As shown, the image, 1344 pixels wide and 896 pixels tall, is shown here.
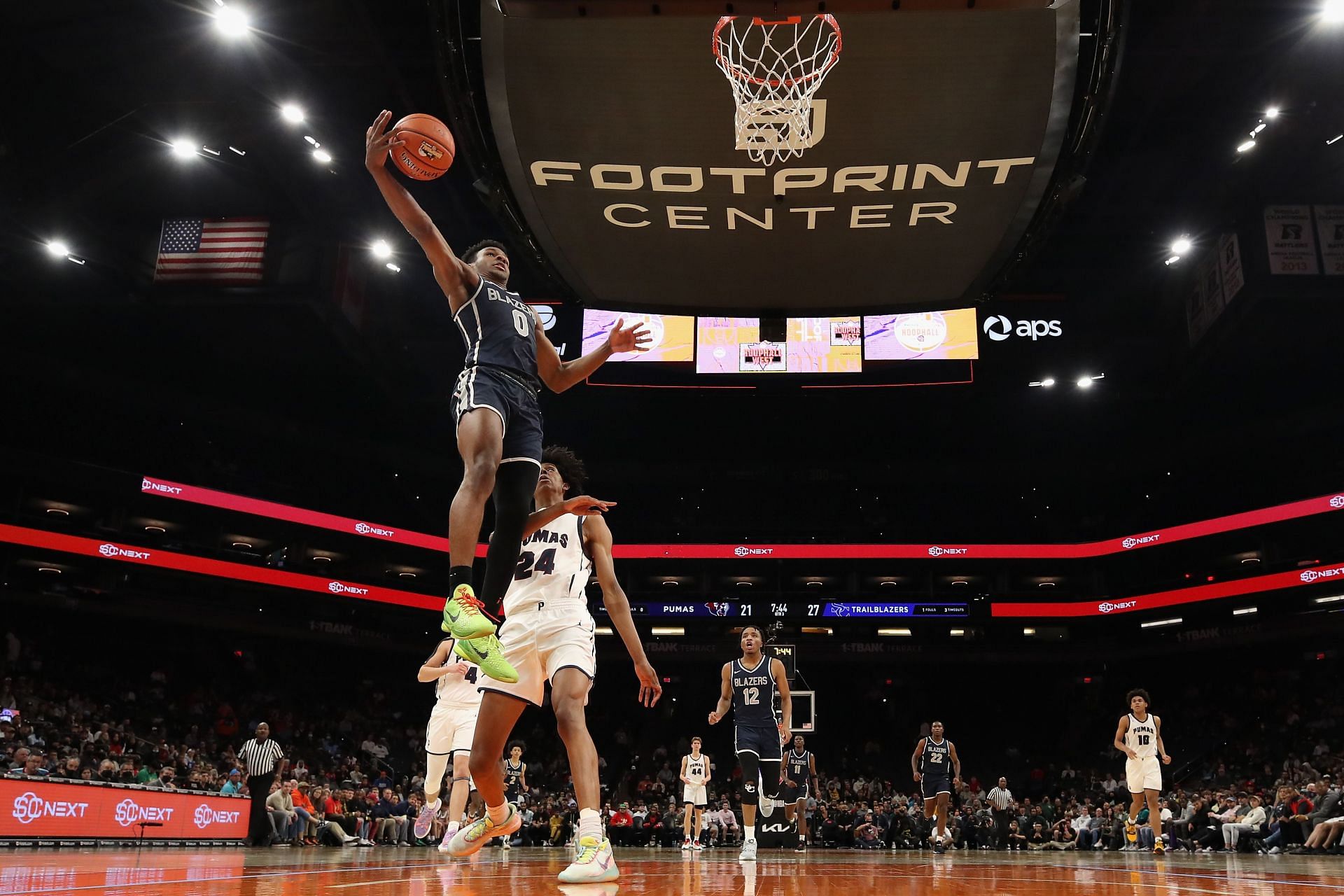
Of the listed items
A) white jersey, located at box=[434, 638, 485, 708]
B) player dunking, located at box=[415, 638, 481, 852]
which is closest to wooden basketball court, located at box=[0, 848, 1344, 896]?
player dunking, located at box=[415, 638, 481, 852]

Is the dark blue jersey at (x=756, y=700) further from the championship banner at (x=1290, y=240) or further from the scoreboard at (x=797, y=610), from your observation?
the scoreboard at (x=797, y=610)

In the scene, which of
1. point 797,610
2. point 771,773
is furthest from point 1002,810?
point 771,773

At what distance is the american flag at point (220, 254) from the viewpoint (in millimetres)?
19359

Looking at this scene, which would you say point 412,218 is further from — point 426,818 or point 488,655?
point 426,818

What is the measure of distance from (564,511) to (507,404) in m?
0.54

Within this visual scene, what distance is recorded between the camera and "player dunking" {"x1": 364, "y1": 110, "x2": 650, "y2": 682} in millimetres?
3902

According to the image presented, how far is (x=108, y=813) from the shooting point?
1110cm

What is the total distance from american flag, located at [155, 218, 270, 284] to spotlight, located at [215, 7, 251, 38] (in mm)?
5755

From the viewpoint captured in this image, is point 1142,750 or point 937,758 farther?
point 937,758

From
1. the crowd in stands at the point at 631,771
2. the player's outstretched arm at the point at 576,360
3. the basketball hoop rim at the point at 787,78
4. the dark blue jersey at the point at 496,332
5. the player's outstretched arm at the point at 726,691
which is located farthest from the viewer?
the crowd in stands at the point at 631,771

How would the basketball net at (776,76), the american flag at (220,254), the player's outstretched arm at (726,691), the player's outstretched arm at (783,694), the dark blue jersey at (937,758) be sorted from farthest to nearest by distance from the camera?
1. the american flag at (220,254)
2. the dark blue jersey at (937,758)
3. the player's outstretched arm at (726,691)
4. the player's outstretched arm at (783,694)
5. the basketball net at (776,76)

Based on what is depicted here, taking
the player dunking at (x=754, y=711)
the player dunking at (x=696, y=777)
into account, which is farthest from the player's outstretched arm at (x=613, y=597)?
the player dunking at (x=696, y=777)

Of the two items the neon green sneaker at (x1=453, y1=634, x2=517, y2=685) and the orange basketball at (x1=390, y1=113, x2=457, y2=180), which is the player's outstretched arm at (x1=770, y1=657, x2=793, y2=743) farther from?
the orange basketball at (x1=390, y1=113, x2=457, y2=180)

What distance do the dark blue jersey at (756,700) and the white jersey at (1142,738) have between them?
5.90 metres
